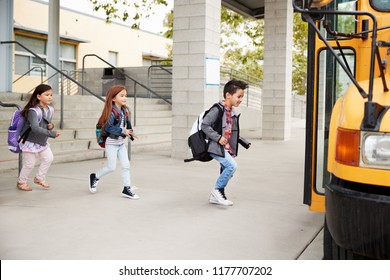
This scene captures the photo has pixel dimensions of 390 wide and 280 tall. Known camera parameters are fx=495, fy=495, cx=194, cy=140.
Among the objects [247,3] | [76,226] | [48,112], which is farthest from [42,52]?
[76,226]

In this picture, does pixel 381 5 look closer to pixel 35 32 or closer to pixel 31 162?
pixel 31 162

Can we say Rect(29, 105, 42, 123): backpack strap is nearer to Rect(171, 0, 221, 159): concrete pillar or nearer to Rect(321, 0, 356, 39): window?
Rect(321, 0, 356, 39): window

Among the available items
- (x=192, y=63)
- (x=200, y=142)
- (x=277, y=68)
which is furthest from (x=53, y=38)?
(x=200, y=142)

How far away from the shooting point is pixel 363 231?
249cm

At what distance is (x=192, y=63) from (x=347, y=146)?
732 cm

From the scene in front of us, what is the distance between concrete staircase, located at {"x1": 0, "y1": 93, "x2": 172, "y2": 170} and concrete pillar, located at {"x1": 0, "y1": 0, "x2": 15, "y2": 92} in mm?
1584

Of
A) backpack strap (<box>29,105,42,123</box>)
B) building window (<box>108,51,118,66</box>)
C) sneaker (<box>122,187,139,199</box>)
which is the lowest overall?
sneaker (<box>122,187,139,199</box>)

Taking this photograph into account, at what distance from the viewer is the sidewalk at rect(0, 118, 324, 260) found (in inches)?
152

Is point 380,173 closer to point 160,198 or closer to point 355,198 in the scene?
point 355,198

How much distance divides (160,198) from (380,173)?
12.1ft

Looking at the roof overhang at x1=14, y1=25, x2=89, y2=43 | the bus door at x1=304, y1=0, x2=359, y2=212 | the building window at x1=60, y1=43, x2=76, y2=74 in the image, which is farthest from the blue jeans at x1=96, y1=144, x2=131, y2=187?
the building window at x1=60, y1=43, x2=76, y2=74

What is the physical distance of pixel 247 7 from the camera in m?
17.0

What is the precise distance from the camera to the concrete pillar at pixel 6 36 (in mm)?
11578

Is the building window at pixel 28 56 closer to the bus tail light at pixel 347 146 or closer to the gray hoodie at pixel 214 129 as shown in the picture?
the gray hoodie at pixel 214 129
